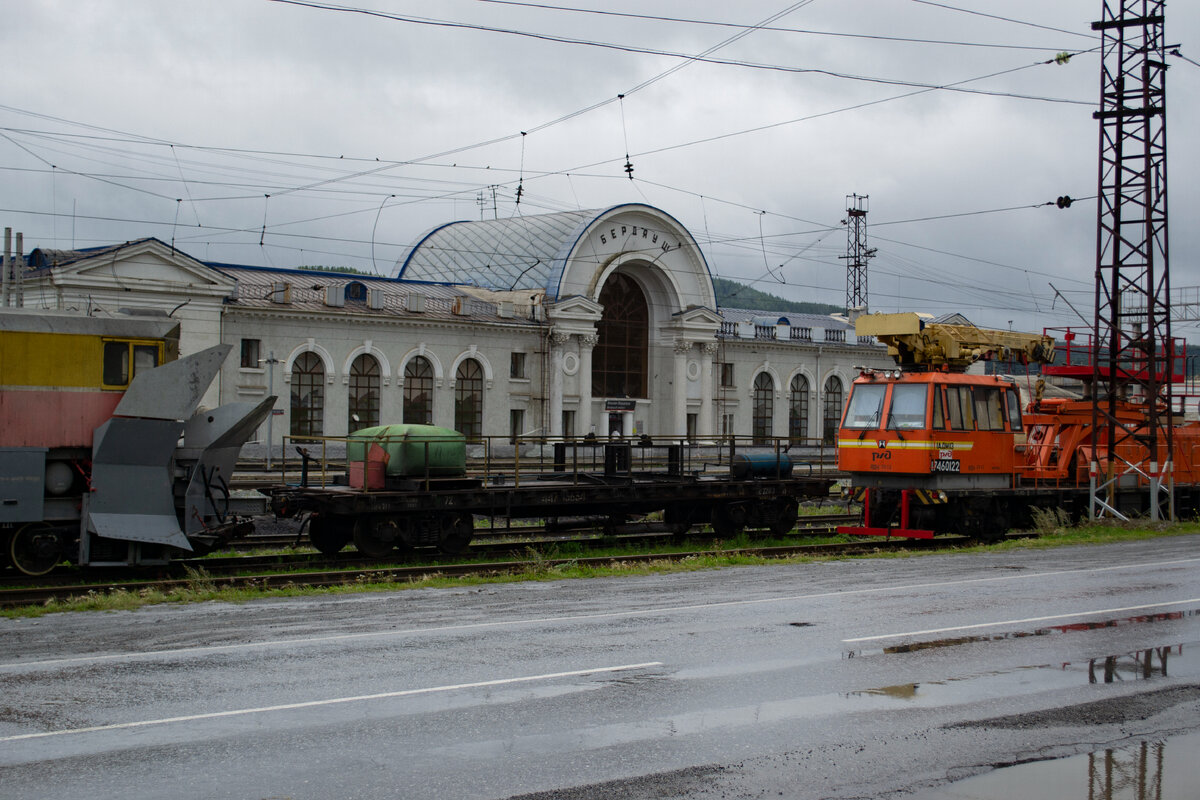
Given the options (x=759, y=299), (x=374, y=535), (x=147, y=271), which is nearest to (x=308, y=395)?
(x=147, y=271)

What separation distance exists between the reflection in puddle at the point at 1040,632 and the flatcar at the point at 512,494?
31.5 ft

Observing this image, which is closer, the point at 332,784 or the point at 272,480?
the point at 332,784

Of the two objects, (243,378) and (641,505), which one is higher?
(243,378)

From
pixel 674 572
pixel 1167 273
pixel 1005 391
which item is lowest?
pixel 674 572

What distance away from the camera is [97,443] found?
15.8 meters

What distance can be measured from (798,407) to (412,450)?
46.6m

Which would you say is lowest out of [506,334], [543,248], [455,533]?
[455,533]

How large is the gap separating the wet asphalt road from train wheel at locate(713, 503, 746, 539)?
818cm

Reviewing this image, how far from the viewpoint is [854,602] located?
1355 centimetres

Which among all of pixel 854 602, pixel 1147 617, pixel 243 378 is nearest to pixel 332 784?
pixel 854 602

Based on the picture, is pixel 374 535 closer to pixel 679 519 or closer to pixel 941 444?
pixel 679 519

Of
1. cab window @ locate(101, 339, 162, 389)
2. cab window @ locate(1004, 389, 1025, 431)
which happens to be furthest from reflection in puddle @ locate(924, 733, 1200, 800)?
cab window @ locate(1004, 389, 1025, 431)

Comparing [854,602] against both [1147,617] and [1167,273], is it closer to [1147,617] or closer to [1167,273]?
[1147,617]

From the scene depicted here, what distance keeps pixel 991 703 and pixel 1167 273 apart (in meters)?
21.4
